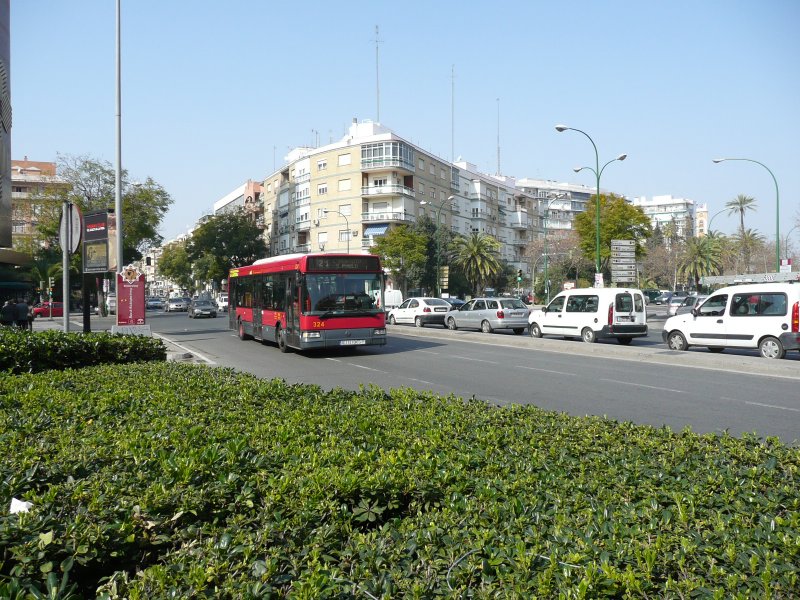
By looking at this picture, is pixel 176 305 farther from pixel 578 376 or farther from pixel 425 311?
pixel 578 376

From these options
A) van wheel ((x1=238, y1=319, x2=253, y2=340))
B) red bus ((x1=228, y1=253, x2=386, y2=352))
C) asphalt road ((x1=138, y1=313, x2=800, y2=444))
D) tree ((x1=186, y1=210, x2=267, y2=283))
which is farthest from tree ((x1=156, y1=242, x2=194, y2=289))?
red bus ((x1=228, y1=253, x2=386, y2=352))

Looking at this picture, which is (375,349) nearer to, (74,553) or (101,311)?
(74,553)

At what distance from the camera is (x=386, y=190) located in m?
64.7

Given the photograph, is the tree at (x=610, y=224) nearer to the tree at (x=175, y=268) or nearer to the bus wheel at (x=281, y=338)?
the bus wheel at (x=281, y=338)

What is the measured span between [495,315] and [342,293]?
472 inches

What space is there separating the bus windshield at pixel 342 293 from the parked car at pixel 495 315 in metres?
11.1

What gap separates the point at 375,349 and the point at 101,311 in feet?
130

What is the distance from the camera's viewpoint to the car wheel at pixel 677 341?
2003 cm

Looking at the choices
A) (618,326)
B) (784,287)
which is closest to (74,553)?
(784,287)

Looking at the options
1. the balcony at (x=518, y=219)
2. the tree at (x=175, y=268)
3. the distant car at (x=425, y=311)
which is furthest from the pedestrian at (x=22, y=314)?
the tree at (x=175, y=268)

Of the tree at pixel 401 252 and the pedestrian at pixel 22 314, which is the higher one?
the tree at pixel 401 252

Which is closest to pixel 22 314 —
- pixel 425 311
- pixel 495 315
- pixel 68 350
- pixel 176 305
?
pixel 68 350

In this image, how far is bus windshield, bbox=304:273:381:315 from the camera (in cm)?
1809

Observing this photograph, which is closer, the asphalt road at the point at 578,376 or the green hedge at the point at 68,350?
the asphalt road at the point at 578,376
